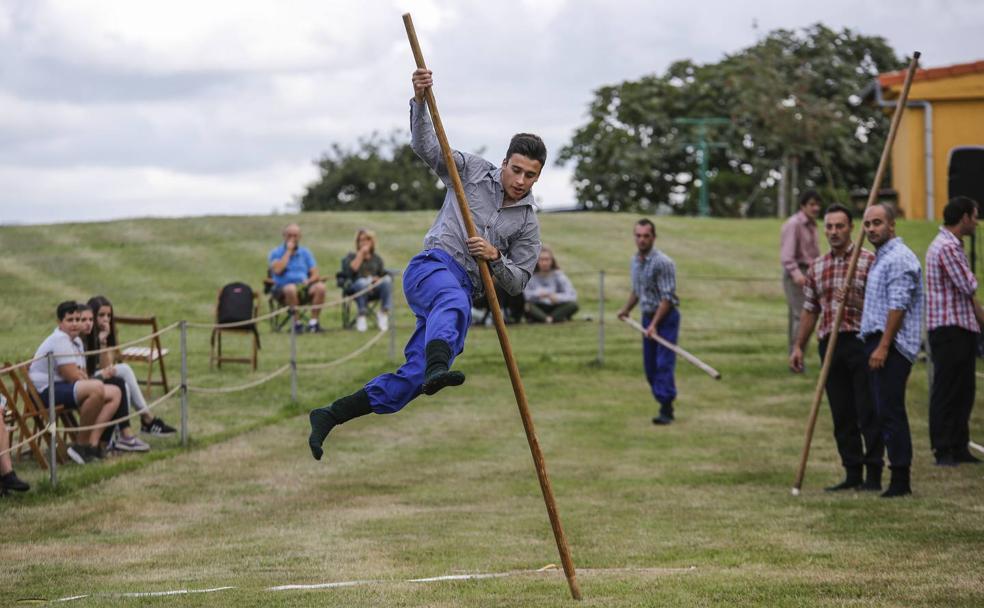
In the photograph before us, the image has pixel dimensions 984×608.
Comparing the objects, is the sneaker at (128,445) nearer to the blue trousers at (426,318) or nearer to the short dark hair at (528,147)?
the blue trousers at (426,318)

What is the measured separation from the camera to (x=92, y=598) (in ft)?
25.7

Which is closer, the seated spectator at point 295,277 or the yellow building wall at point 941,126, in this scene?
the seated spectator at point 295,277

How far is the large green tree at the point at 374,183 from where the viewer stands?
64250 mm

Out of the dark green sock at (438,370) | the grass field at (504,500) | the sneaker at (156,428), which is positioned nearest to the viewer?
the dark green sock at (438,370)

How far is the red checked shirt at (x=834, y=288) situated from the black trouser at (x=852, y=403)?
12 cm

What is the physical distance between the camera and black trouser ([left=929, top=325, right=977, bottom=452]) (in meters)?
12.2

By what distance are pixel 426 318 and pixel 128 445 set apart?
661cm

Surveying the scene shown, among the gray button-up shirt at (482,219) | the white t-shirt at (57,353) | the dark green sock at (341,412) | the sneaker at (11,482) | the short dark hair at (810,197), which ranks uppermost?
the gray button-up shirt at (482,219)

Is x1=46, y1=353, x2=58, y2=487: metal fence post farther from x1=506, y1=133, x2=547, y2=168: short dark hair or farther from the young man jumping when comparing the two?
x1=506, y1=133, x2=547, y2=168: short dark hair

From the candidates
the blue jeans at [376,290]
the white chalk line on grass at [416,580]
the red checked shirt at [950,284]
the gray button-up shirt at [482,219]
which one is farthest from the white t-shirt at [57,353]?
the blue jeans at [376,290]

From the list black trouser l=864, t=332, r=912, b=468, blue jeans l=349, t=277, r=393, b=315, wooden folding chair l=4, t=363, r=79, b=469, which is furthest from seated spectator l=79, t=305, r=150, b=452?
blue jeans l=349, t=277, r=393, b=315

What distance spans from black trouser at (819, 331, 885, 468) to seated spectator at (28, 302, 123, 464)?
6.18 meters

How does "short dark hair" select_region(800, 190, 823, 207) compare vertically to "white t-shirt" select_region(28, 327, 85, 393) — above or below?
above

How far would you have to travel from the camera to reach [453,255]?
783cm
